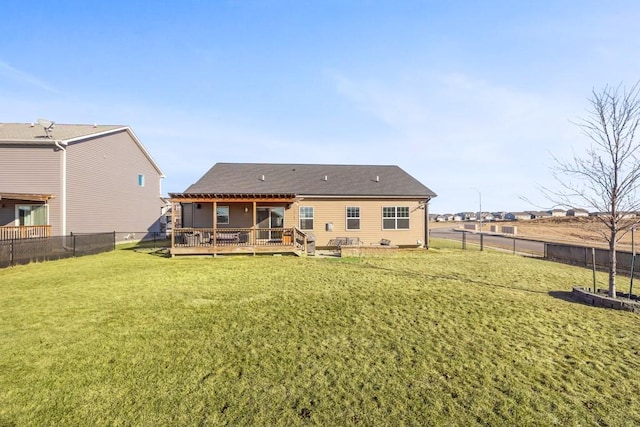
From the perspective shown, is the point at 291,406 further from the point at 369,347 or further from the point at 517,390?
the point at 517,390

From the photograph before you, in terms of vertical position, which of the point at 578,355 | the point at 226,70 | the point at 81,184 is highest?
the point at 226,70

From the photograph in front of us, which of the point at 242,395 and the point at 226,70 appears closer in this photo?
the point at 242,395

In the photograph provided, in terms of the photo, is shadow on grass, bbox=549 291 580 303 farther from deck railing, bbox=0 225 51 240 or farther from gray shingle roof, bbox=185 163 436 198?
deck railing, bbox=0 225 51 240

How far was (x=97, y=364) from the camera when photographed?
422 cm

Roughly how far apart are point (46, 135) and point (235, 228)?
12.9m

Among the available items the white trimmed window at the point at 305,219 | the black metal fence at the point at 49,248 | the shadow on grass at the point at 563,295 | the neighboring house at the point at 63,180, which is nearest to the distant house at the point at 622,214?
the shadow on grass at the point at 563,295

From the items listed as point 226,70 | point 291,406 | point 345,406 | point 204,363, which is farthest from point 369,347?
point 226,70

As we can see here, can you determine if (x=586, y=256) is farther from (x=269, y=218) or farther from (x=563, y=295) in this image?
(x=269, y=218)

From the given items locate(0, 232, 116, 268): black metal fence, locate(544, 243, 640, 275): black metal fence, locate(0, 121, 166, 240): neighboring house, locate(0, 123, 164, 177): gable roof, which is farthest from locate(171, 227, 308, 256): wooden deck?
locate(544, 243, 640, 275): black metal fence

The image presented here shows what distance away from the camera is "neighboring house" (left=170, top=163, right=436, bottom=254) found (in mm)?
17875

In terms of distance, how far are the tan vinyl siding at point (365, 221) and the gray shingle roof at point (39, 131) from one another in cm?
1519

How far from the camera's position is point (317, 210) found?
18.6m

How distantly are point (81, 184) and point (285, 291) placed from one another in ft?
59.4

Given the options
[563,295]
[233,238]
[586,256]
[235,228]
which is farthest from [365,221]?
[563,295]
